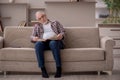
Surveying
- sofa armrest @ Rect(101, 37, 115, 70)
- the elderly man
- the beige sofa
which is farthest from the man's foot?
sofa armrest @ Rect(101, 37, 115, 70)

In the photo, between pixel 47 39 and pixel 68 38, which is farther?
pixel 68 38

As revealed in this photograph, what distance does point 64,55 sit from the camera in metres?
4.62

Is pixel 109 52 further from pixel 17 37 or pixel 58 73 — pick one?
pixel 17 37

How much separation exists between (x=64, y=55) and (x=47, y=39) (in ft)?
1.17

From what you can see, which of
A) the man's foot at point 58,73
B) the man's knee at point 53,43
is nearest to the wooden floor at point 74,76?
the man's foot at point 58,73

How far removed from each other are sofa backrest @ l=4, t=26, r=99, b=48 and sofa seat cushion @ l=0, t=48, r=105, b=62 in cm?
44

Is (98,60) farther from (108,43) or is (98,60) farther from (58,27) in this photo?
(58,27)

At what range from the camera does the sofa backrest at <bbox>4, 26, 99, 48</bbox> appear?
16.6ft

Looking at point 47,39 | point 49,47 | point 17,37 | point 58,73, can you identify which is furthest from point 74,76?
point 17,37

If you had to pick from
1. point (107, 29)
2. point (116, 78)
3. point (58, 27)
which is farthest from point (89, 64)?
point (107, 29)

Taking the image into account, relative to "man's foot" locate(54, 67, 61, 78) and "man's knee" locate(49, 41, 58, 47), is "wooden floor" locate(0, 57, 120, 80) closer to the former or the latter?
"man's foot" locate(54, 67, 61, 78)

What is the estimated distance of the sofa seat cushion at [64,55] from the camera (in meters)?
4.61

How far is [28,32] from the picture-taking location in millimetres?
5113

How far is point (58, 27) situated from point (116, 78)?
1.19 m
